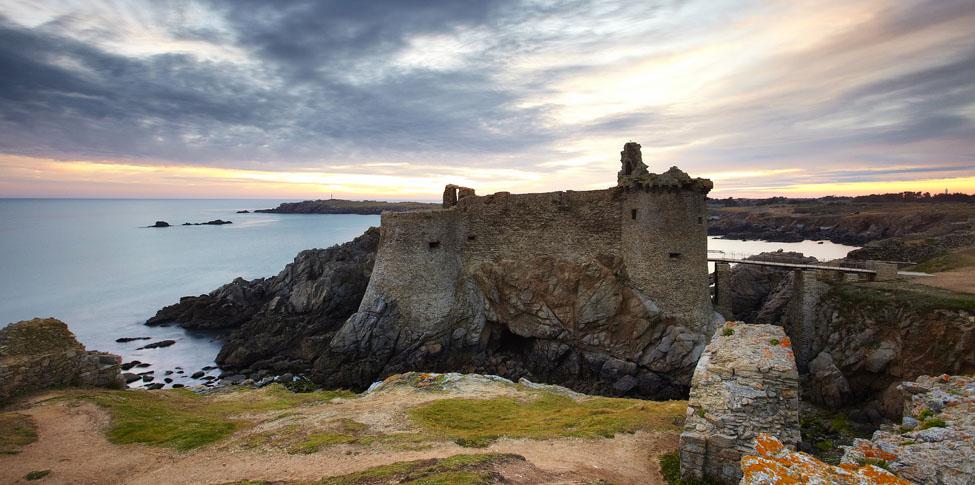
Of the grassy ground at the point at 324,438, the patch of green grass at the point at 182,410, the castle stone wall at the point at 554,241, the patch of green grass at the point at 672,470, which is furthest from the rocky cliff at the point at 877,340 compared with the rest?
the patch of green grass at the point at 182,410

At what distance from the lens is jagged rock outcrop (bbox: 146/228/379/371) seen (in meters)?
29.6

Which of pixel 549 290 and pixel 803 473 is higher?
pixel 803 473

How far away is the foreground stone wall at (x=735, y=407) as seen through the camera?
8.51 meters

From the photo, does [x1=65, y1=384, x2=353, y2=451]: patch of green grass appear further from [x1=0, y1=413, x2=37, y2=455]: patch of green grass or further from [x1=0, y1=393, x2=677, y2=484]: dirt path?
[x1=0, y1=413, x2=37, y2=455]: patch of green grass

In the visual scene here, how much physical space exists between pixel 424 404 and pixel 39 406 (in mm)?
10605

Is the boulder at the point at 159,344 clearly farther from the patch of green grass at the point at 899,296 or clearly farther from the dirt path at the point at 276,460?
the patch of green grass at the point at 899,296

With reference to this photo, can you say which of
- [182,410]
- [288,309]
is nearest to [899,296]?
[182,410]

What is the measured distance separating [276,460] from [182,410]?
6902mm

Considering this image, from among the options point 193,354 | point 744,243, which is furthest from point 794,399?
point 744,243

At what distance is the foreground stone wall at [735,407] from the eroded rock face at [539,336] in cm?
1242

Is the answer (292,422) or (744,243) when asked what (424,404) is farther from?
(744,243)

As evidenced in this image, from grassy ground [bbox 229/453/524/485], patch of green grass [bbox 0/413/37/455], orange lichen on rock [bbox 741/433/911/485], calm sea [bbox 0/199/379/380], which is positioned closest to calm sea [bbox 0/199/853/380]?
calm sea [bbox 0/199/379/380]

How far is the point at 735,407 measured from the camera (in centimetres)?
928

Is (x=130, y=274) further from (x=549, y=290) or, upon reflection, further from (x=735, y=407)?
Result: (x=735, y=407)
